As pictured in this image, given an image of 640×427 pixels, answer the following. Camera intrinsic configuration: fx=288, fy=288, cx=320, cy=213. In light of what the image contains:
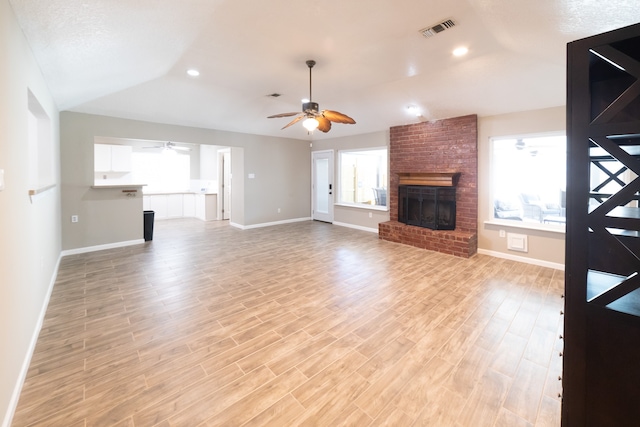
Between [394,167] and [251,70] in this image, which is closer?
[251,70]

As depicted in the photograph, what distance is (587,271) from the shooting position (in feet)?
3.66

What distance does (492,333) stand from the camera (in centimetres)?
252

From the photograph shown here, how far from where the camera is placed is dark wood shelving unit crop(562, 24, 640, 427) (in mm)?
1027

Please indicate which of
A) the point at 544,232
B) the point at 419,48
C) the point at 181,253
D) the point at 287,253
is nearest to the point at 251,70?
the point at 419,48

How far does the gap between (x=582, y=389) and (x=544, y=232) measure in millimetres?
4070

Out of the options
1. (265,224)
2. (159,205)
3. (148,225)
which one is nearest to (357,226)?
(265,224)

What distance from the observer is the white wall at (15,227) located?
62.6 inches

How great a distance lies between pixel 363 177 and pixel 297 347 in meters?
5.76

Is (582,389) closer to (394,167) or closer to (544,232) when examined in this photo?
(544,232)

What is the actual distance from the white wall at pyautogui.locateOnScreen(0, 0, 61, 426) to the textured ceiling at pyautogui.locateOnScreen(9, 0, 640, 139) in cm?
30

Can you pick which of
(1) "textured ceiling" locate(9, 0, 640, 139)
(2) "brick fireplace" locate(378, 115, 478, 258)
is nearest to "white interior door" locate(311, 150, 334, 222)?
(2) "brick fireplace" locate(378, 115, 478, 258)

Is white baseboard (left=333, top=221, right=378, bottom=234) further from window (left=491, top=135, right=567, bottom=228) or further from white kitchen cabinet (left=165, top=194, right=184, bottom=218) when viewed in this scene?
white kitchen cabinet (left=165, top=194, right=184, bottom=218)

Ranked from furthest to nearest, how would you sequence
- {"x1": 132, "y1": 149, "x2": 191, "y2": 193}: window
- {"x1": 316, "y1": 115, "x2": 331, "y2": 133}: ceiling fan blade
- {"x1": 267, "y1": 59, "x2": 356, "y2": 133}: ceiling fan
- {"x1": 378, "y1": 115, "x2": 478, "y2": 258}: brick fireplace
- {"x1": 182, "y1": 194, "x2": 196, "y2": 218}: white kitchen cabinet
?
{"x1": 182, "y1": 194, "x2": 196, "y2": 218}: white kitchen cabinet < {"x1": 132, "y1": 149, "x2": 191, "y2": 193}: window < {"x1": 378, "y1": 115, "x2": 478, "y2": 258}: brick fireplace < {"x1": 316, "y1": 115, "x2": 331, "y2": 133}: ceiling fan blade < {"x1": 267, "y1": 59, "x2": 356, "y2": 133}: ceiling fan

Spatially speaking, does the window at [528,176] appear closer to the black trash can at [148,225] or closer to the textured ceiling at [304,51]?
the textured ceiling at [304,51]
